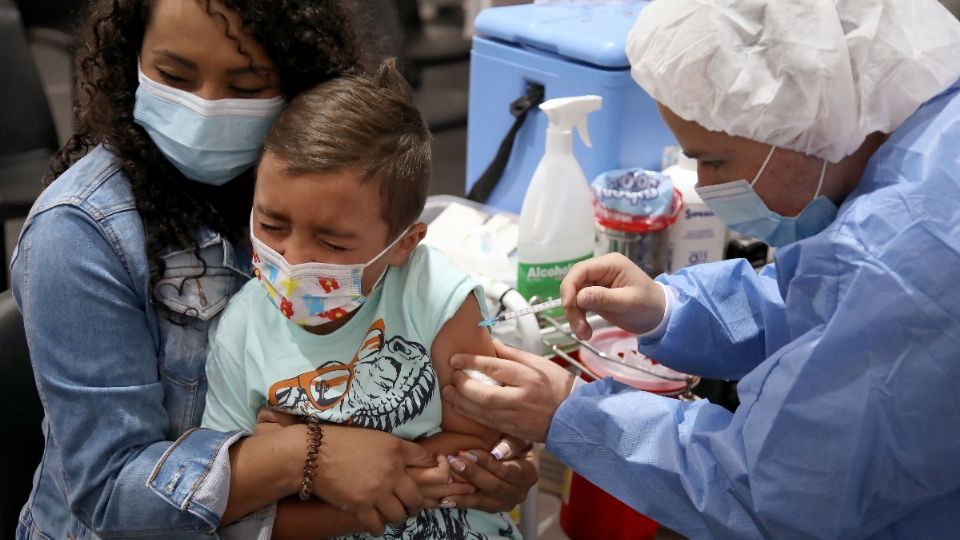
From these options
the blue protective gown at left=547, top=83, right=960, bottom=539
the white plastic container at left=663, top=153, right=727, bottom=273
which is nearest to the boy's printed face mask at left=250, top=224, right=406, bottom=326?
the blue protective gown at left=547, top=83, right=960, bottom=539

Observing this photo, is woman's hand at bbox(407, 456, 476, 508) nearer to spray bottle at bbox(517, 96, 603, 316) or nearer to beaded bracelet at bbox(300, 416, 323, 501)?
beaded bracelet at bbox(300, 416, 323, 501)


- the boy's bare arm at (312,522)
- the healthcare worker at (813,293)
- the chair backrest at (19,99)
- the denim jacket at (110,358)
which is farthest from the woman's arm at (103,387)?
the chair backrest at (19,99)

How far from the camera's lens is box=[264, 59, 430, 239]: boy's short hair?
1.19 meters

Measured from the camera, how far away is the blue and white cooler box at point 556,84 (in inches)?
76.2

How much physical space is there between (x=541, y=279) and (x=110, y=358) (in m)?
0.81

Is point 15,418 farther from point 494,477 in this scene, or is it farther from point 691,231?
point 691,231

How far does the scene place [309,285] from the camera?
4.00 ft

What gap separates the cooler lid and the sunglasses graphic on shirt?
907 mm

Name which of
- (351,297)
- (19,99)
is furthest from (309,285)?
(19,99)

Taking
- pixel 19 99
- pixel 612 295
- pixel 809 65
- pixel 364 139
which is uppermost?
pixel 809 65

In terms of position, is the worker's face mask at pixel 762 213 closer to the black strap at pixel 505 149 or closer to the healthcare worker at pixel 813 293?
the healthcare worker at pixel 813 293

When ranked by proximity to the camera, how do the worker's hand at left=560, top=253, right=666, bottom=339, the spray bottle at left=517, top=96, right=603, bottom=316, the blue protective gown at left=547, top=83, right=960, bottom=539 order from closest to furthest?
1. the blue protective gown at left=547, top=83, right=960, bottom=539
2. the worker's hand at left=560, top=253, right=666, bottom=339
3. the spray bottle at left=517, top=96, right=603, bottom=316

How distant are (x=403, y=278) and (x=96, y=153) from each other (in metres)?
0.46

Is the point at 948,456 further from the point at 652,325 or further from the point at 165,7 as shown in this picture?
the point at 165,7
